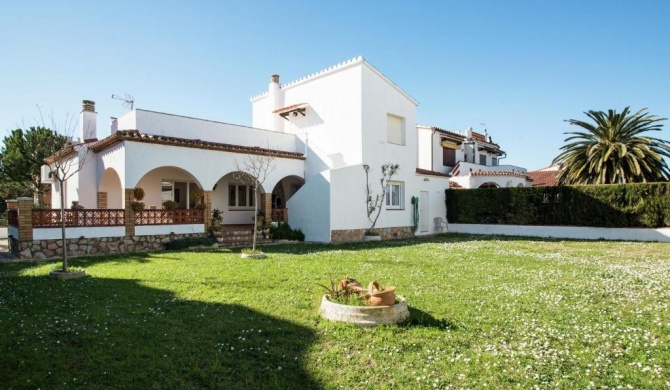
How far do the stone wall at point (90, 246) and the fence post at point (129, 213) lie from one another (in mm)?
279

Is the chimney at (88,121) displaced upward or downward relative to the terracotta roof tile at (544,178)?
upward

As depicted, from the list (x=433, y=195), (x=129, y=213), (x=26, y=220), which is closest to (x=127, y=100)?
(x=129, y=213)

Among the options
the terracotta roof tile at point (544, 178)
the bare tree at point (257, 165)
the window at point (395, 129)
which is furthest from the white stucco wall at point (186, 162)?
the terracotta roof tile at point (544, 178)

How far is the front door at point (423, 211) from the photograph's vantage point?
886 inches

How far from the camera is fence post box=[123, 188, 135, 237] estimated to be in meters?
13.8

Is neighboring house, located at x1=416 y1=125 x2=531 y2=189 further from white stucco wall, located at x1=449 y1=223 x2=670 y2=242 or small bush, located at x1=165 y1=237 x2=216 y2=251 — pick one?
small bush, located at x1=165 y1=237 x2=216 y2=251

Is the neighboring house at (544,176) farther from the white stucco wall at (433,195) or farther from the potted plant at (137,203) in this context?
the potted plant at (137,203)

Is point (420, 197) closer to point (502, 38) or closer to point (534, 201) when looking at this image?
point (534, 201)

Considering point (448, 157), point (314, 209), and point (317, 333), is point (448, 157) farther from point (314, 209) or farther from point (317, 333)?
point (317, 333)

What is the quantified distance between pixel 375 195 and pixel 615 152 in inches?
575

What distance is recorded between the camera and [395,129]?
20.6 m

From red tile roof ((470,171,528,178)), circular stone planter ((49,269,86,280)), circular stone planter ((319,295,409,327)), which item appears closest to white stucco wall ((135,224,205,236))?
circular stone planter ((49,269,86,280))

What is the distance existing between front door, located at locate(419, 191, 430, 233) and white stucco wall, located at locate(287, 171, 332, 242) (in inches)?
292

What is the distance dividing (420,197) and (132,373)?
65.2ft
